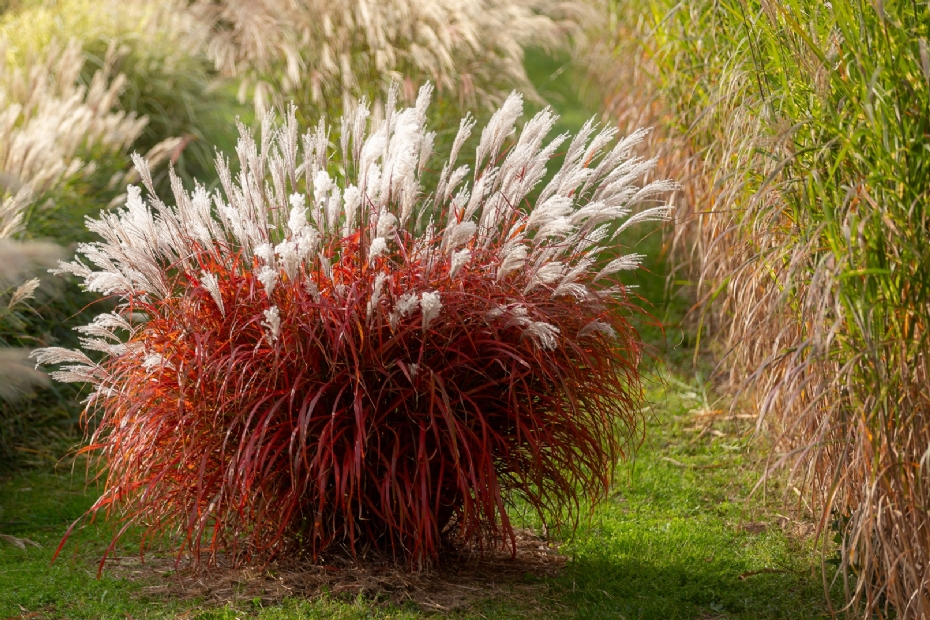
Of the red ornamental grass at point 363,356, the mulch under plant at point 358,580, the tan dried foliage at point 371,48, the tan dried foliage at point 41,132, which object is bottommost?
the mulch under plant at point 358,580

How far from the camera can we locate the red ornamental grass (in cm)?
294

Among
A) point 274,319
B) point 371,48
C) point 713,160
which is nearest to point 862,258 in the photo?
point 274,319

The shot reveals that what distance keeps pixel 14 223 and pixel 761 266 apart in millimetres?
2644

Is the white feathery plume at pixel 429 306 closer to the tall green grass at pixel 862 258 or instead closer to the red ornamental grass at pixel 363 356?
the red ornamental grass at pixel 363 356

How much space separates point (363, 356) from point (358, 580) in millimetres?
681

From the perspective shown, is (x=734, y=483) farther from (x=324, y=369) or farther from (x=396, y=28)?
(x=396, y=28)

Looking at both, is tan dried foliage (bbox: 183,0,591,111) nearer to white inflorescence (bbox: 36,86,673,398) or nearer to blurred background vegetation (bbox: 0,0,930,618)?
blurred background vegetation (bbox: 0,0,930,618)

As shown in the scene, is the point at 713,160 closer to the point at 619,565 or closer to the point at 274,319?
the point at 619,565

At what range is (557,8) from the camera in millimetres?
7285

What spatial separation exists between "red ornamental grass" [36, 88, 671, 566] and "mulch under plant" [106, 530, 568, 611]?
A: 0.07 metres

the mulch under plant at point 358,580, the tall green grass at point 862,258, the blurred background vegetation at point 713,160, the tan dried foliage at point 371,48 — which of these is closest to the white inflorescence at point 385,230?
the blurred background vegetation at point 713,160

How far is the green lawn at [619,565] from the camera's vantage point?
10.0 ft

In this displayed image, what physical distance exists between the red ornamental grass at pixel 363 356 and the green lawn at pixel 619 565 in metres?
0.20

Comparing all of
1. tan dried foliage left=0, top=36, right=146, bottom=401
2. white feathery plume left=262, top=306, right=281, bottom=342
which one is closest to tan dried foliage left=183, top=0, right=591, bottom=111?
tan dried foliage left=0, top=36, right=146, bottom=401
